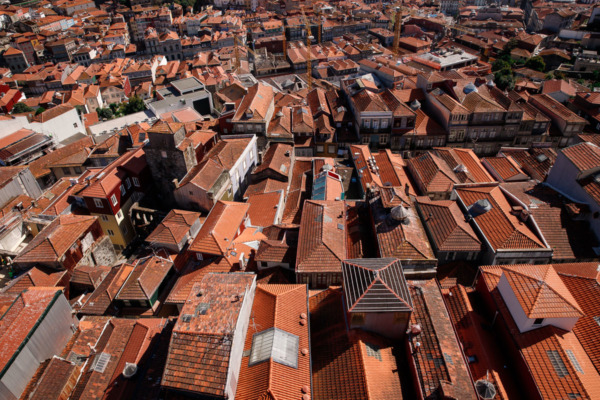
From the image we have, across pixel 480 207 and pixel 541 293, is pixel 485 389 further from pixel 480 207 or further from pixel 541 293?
pixel 480 207

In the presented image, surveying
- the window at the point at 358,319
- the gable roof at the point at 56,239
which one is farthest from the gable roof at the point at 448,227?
the gable roof at the point at 56,239

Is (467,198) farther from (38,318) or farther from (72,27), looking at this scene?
(72,27)

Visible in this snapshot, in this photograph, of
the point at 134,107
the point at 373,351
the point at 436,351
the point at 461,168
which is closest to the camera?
the point at 436,351

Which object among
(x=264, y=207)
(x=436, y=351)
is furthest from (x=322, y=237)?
(x=436, y=351)

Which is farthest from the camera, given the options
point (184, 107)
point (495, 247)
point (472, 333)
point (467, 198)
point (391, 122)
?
point (184, 107)

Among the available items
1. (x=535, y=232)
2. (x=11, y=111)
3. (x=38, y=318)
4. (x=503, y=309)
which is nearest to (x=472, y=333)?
(x=503, y=309)

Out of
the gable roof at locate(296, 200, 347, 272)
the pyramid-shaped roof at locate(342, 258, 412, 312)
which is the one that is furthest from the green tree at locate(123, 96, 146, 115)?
the pyramid-shaped roof at locate(342, 258, 412, 312)
